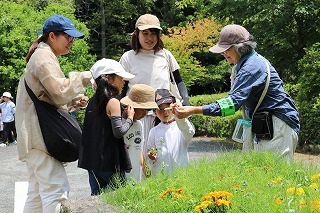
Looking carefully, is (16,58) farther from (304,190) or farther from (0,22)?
(304,190)

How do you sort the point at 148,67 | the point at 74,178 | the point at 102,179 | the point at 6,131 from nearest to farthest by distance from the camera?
1. the point at 102,179
2. the point at 148,67
3. the point at 74,178
4. the point at 6,131

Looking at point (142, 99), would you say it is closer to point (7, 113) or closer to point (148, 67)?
point (148, 67)

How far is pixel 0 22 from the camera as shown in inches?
808

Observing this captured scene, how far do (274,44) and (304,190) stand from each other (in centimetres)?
1173

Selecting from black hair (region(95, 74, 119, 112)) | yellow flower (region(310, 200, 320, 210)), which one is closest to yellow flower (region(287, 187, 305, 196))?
yellow flower (region(310, 200, 320, 210))

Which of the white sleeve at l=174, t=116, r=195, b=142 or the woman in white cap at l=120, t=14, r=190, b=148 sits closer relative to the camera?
the white sleeve at l=174, t=116, r=195, b=142

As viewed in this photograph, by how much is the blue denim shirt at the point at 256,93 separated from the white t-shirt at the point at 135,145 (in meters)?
0.90

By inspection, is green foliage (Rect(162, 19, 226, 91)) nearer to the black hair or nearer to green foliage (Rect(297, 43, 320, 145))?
green foliage (Rect(297, 43, 320, 145))

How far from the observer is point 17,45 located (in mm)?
20453

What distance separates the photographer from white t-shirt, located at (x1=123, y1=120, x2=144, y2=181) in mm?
4848

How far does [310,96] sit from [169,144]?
8.58 m

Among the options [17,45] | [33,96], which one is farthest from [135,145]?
[17,45]

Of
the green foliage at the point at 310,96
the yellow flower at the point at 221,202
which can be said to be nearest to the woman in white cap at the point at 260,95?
the yellow flower at the point at 221,202

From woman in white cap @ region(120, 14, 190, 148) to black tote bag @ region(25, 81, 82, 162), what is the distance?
4.37ft
